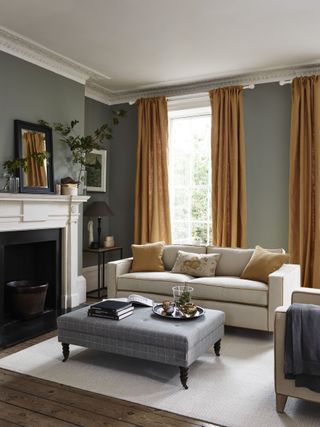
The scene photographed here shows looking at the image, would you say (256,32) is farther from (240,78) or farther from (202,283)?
(202,283)

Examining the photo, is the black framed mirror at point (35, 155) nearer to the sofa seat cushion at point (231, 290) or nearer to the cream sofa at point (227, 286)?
the cream sofa at point (227, 286)

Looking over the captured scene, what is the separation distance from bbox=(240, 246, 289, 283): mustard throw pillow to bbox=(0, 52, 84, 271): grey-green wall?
7.29 ft

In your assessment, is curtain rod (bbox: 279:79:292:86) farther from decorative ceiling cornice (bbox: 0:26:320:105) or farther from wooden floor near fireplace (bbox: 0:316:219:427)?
wooden floor near fireplace (bbox: 0:316:219:427)

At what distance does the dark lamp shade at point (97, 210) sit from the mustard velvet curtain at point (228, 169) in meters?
1.44

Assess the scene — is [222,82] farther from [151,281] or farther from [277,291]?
[277,291]

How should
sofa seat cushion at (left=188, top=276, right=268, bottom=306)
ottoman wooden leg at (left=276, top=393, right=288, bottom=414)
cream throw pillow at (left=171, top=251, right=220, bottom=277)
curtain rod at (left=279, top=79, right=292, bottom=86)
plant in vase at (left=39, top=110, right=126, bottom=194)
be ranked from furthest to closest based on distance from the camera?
curtain rod at (left=279, top=79, right=292, bottom=86), plant in vase at (left=39, top=110, right=126, bottom=194), cream throw pillow at (left=171, top=251, right=220, bottom=277), sofa seat cushion at (left=188, top=276, right=268, bottom=306), ottoman wooden leg at (left=276, top=393, right=288, bottom=414)

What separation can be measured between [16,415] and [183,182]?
161 inches

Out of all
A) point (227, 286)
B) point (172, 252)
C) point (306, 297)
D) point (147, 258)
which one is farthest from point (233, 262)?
point (306, 297)

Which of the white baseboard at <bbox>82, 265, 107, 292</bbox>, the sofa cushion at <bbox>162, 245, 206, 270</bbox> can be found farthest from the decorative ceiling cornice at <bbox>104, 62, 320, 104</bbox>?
the white baseboard at <bbox>82, 265, 107, 292</bbox>

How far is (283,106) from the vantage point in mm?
5164

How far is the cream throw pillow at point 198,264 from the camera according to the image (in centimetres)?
451

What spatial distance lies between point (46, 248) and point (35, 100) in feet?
5.55

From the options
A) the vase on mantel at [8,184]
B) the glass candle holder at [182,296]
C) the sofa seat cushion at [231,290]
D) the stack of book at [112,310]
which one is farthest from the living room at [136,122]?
the glass candle holder at [182,296]

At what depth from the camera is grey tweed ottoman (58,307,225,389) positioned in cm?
285
